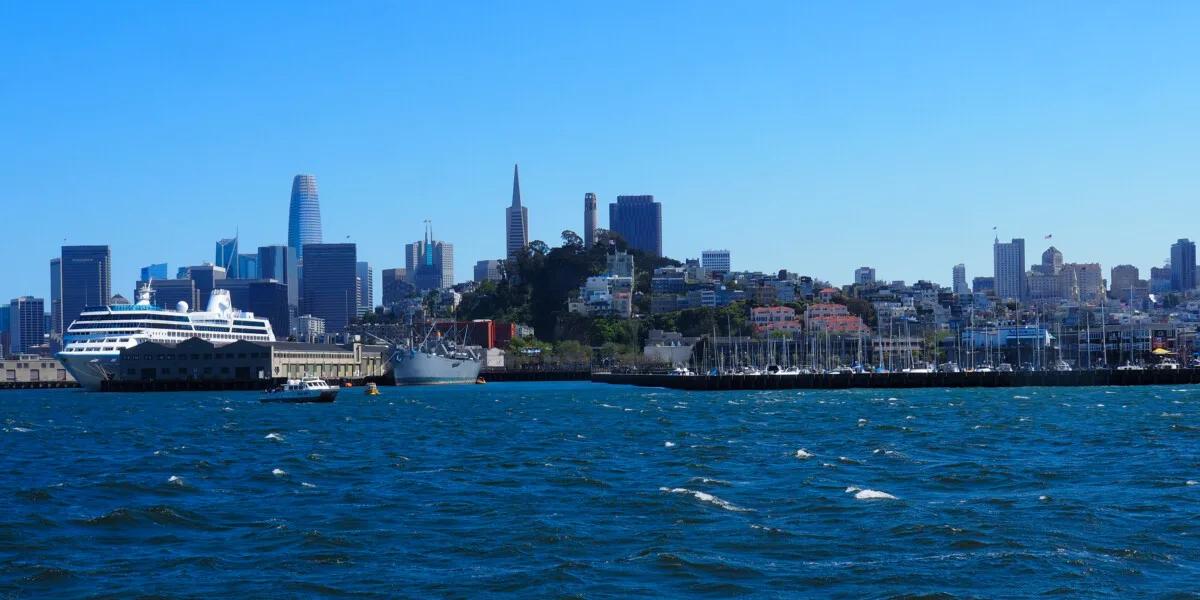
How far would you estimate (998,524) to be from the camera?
29828mm

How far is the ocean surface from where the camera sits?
80.3ft

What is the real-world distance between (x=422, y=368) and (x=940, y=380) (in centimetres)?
7032

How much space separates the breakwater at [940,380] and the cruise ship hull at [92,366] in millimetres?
65149

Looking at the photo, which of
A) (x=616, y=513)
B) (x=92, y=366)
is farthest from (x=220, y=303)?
(x=616, y=513)

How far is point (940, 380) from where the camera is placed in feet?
436

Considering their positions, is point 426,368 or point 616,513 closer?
point 616,513

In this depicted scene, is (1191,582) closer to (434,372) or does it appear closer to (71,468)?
(71,468)

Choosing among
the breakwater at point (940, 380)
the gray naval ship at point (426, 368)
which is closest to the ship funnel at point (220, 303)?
the gray naval ship at point (426, 368)

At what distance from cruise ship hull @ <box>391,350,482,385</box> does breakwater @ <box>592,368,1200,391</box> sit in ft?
154

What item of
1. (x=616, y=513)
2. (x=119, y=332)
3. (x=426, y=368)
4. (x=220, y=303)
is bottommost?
(x=616, y=513)

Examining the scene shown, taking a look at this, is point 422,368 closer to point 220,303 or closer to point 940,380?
point 220,303

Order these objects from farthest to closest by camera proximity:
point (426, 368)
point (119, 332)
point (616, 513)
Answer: point (426, 368) → point (119, 332) → point (616, 513)

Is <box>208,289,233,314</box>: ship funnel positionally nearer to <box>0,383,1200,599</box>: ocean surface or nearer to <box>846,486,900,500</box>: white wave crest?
<box>0,383,1200,599</box>: ocean surface

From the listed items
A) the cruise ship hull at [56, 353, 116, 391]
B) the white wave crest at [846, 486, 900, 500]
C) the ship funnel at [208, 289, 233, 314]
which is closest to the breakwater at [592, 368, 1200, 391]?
the cruise ship hull at [56, 353, 116, 391]
